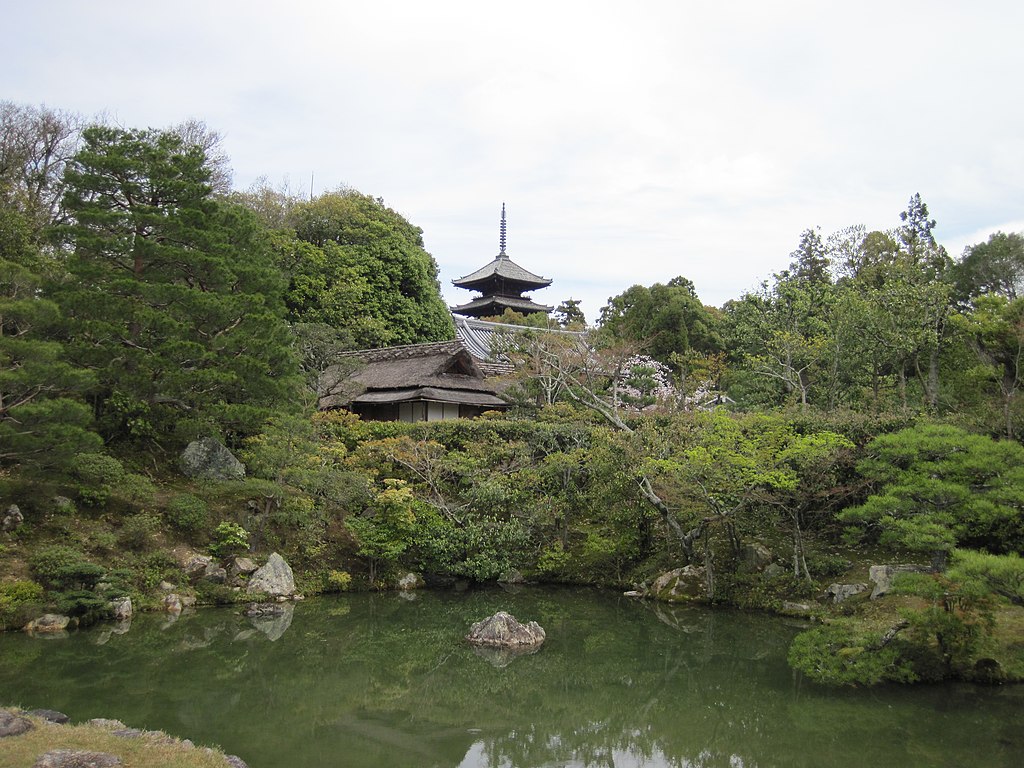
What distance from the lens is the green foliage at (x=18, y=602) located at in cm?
1103

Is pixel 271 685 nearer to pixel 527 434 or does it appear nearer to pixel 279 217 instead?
pixel 527 434

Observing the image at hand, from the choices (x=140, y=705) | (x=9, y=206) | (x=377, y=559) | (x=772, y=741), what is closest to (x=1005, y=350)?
(x=772, y=741)

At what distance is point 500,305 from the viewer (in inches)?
1566

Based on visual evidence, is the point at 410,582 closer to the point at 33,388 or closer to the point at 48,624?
the point at 48,624

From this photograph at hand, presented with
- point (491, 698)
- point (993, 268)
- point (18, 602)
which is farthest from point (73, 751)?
point (993, 268)

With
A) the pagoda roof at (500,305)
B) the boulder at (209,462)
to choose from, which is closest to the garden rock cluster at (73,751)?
the boulder at (209,462)

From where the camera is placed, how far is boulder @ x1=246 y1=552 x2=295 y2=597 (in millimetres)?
13969

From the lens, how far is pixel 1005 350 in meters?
13.1

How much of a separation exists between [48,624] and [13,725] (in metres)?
5.57

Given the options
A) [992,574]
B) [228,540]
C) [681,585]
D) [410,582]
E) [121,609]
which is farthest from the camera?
[410,582]

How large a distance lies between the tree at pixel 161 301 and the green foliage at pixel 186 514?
1.79 m

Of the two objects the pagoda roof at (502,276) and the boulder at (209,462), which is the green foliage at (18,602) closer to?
the boulder at (209,462)

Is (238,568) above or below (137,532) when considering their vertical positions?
below

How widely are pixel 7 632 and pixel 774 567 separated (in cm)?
1201
